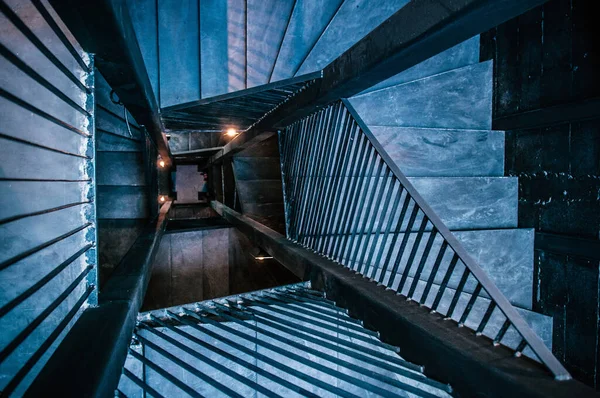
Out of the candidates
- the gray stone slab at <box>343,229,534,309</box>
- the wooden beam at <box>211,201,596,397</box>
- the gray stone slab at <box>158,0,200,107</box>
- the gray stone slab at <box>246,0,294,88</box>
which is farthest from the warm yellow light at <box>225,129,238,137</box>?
the wooden beam at <box>211,201,596,397</box>

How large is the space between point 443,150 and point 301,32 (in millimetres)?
2285

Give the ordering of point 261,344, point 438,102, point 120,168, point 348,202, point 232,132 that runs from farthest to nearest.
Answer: point 232,132 < point 120,168 < point 438,102 < point 348,202 < point 261,344

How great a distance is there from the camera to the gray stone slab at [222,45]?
331 centimetres

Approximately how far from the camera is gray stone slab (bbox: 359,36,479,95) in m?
4.10

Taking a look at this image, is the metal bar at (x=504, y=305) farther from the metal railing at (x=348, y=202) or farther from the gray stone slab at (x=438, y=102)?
the gray stone slab at (x=438, y=102)

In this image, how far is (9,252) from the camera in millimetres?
1799

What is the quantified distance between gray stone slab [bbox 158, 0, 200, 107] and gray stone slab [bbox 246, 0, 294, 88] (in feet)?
1.70

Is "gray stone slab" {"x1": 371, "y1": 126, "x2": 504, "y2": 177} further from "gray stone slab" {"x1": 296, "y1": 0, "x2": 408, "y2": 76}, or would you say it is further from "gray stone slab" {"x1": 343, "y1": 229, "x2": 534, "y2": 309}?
"gray stone slab" {"x1": 296, "y1": 0, "x2": 408, "y2": 76}

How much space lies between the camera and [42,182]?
73.6 inches

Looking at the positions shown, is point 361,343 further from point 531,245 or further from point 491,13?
point 531,245

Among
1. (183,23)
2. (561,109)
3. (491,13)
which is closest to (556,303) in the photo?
(561,109)

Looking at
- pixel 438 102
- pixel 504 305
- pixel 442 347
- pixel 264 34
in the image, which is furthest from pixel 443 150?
pixel 442 347

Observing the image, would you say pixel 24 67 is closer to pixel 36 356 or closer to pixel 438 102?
pixel 36 356

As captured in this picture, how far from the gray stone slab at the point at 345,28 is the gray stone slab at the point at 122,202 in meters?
3.96
